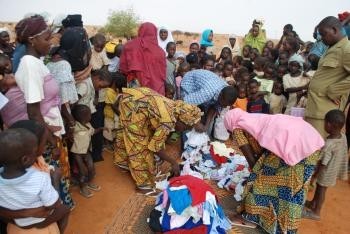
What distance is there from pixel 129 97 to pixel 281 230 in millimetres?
2230

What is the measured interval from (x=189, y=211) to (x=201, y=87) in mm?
2263

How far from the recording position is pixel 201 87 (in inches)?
206

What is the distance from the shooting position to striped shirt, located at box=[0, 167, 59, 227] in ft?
7.39

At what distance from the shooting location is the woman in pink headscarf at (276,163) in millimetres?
3316

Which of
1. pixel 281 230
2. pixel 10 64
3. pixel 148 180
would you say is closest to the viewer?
pixel 10 64

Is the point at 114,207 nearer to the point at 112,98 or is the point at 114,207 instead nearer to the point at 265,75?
the point at 112,98

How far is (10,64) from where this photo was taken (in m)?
3.31

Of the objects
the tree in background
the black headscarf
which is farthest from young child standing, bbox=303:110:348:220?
the tree in background

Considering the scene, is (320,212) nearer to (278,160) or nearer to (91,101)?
(278,160)

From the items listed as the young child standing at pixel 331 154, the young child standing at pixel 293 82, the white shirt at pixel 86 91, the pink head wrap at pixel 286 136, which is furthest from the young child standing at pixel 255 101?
the white shirt at pixel 86 91

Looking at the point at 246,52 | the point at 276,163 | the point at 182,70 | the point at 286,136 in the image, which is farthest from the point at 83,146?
the point at 246,52

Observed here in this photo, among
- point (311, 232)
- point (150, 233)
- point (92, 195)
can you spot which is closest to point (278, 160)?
point (311, 232)

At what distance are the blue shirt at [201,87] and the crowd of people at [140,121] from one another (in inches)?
0.6

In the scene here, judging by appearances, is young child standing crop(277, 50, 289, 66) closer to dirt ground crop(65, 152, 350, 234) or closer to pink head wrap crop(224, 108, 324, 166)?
dirt ground crop(65, 152, 350, 234)
